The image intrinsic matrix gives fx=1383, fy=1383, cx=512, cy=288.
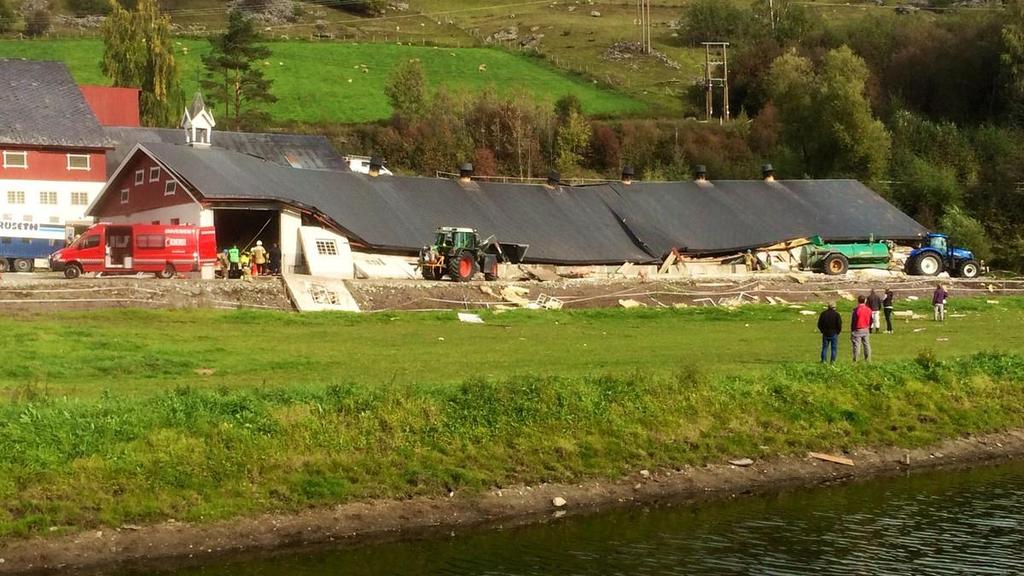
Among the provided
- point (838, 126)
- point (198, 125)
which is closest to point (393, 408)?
point (198, 125)

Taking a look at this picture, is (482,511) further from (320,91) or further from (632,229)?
(320,91)

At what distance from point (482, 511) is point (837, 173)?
63260mm

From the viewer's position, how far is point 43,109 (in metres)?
69.5

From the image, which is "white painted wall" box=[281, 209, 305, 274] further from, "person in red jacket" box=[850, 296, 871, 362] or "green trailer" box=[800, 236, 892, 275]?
"person in red jacket" box=[850, 296, 871, 362]

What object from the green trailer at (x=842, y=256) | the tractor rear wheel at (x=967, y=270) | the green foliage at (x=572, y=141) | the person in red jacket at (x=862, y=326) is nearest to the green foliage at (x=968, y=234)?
the tractor rear wheel at (x=967, y=270)

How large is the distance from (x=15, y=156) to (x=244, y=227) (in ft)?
55.6

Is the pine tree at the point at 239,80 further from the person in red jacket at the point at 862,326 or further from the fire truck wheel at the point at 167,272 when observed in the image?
the person in red jacket at the point at 862,326

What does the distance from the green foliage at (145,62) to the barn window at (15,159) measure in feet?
71.4

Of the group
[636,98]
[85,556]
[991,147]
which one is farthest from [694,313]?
[636,98]

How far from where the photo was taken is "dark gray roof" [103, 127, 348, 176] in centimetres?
7544

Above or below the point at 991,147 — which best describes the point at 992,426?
below

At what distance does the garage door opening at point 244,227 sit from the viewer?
54719 mm

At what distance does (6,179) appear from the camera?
6631cm

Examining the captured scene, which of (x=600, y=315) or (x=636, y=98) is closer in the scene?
(x=600, y=315)
